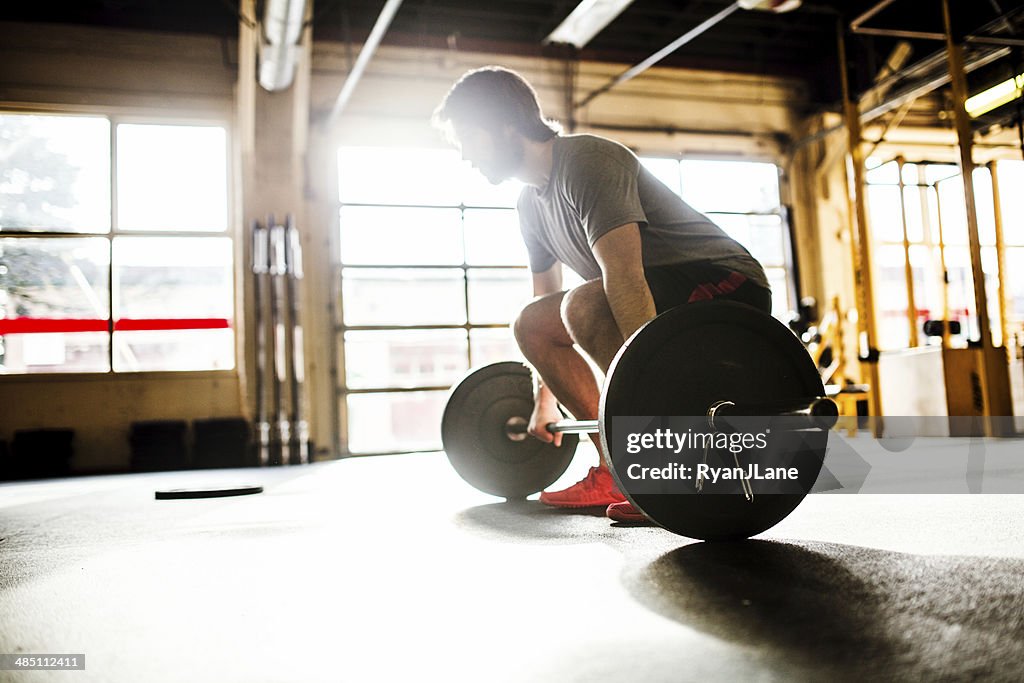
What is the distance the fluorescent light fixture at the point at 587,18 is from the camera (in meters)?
5.12

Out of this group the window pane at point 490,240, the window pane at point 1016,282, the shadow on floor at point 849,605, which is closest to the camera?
the shadow on floor at point 849,605

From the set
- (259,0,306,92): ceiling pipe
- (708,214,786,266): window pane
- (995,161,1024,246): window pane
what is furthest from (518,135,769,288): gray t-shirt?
(995,161,1024,246): window pane

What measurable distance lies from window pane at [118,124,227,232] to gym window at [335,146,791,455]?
957 mm

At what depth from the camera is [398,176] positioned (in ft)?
22.1

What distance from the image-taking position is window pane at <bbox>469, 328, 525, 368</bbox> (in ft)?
22.2

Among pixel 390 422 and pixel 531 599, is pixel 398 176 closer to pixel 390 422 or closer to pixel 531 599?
pixel 390 422

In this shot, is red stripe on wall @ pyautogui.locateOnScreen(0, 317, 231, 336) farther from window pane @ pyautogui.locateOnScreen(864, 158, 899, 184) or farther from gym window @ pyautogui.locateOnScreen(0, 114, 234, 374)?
window pane @ pyautogui.locateOnScreen(864, 158, 899, 184)

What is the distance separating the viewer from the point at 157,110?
618cm

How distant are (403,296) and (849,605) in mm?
5730

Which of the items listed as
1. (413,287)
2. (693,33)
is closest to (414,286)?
(413,287)

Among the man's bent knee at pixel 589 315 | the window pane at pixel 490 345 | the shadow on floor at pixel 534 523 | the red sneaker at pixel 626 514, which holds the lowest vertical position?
the shadow on floor at pixel 534 523

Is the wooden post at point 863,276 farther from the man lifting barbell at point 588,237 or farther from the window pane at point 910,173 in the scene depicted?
the man lifting barbell at point 588,237

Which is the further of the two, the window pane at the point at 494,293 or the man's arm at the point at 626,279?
the window pane at the point at 494,293

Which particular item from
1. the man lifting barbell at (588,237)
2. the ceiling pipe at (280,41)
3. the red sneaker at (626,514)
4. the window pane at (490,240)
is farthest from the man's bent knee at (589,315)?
the window pane at (490,240)
